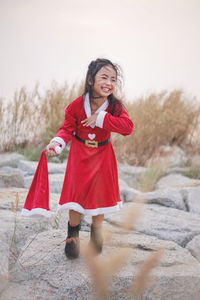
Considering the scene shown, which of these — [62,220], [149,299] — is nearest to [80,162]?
[149,299]

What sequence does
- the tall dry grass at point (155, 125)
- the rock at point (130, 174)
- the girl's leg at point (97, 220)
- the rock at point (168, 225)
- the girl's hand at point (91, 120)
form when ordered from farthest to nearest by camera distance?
the tall dry grass at point (155, 125) → the rock at point (130, 174) → the rock at point (168, 225) → the girl's leg at point (97, 220) → the girl's hand at point (91, 120)

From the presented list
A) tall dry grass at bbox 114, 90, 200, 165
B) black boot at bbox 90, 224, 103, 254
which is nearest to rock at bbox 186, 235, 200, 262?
black boot at bbox 90, 224, 103, 254

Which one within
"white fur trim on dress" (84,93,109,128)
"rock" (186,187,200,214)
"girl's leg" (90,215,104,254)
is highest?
"white fur trim on dress" (84,93,109,128)

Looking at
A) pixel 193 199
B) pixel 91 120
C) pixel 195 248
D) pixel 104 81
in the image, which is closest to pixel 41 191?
pixel 91 120

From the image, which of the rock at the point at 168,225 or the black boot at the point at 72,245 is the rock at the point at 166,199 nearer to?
the rock at the point at 168,225

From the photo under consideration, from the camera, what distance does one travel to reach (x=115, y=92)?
64.1 inches

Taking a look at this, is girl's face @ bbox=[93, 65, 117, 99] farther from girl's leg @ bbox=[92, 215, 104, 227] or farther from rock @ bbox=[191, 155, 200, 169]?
rock @ bbox=[191, 155, 200, 169]

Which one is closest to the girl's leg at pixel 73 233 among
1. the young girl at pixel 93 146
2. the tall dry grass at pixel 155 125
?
the young girl at pixel 93 146

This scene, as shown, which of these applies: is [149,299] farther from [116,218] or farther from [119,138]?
[119,138]

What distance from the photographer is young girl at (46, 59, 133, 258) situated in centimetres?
148

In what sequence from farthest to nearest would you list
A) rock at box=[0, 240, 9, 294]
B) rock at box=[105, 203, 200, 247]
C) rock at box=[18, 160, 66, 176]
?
rock at box=[18, 160, 66, 176]
rock at box=[105, 203, 200, 247]
rock at box=[0, 240, 9, 294]

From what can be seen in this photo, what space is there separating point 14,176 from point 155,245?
5.61 ft

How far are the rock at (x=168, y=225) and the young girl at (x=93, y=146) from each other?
529 mm

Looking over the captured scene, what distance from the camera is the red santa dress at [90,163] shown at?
1479 millimetres
